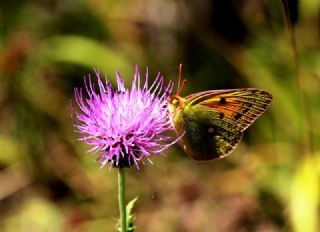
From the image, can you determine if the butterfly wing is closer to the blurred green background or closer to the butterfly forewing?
the butterfly forewing

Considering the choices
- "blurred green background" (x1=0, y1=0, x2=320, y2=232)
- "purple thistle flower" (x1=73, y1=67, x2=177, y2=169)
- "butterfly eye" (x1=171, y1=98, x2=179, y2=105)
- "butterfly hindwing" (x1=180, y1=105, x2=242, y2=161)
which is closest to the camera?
"purple thistle flower" (x1=73, y1=67, x2=177, y2=169)

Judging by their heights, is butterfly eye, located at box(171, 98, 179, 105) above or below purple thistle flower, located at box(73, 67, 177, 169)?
above

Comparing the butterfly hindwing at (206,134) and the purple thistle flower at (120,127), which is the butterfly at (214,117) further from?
the purple thistle flower at (120,127)

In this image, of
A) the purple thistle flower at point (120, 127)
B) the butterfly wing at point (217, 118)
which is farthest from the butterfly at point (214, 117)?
the purple thistle flower at point (120, 127)

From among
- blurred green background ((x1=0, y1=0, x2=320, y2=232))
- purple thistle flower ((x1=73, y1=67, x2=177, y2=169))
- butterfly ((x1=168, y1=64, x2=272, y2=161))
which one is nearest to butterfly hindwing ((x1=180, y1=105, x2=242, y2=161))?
butterfly ((x1=168, y1=64, x2=272, y2=161))

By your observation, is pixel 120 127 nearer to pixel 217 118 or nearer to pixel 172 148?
pixel 217 118

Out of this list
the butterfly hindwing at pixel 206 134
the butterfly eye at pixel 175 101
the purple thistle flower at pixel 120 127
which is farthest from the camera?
the butterfly hindwing at pixel 206 134

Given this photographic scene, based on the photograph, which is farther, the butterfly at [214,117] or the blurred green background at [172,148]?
the blurred green background at [172,148]

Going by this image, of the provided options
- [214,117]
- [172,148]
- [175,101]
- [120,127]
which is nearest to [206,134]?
[214,117]

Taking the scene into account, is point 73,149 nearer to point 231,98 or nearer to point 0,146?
point 0,146
